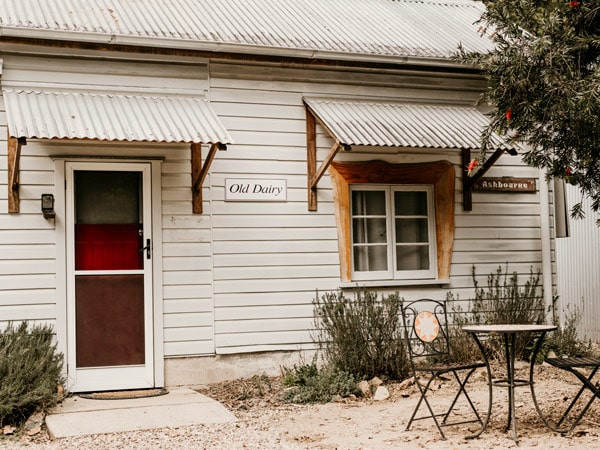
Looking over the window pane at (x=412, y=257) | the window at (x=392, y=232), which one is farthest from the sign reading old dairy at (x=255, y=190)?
the window pane at (x=412, y=257)

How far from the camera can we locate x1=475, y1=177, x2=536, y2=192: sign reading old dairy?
10266mm

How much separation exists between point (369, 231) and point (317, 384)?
2.32 meters

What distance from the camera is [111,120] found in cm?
818

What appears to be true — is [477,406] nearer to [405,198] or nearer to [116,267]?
[405,198]

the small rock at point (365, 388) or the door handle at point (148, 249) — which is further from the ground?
the door handle at point (148, 249)

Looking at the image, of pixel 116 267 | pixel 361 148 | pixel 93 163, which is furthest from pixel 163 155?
pixel 361 148

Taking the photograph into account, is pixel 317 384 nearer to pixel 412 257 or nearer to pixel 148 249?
pixel 148 249

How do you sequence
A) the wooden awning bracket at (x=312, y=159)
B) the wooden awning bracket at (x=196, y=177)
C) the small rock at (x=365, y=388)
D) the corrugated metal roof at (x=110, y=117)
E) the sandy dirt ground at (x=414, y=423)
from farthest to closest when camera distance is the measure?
the wooden awning bracket at (x=312, y=159) < the wooden awning bracket at (x=196, y=177) < the small rock at (x=365, y=388) < the corrugated metal roof at (x=110, y=117) < the sandy dirt ground at (x=414, y=423)

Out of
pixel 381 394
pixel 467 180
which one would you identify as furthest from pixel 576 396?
pixel 467 180

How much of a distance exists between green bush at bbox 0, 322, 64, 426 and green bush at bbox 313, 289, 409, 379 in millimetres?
2881

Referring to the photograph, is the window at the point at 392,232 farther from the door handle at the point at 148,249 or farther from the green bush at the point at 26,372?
the green bush at the point at 26,372

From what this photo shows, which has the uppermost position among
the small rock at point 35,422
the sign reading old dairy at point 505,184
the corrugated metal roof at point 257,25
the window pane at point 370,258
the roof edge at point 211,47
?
the corrugated metal roof at point 257,25

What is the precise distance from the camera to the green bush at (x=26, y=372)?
7.08 metres

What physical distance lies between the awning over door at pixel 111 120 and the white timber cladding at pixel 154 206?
11cm
